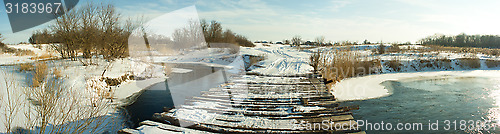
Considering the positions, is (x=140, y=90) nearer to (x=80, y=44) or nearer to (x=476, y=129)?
(x=80, y=44)

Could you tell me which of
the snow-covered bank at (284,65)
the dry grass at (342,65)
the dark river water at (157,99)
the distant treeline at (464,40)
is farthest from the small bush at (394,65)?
the distant treeline at (464,40)

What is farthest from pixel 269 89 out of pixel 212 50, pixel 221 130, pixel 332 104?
pixel 212 50

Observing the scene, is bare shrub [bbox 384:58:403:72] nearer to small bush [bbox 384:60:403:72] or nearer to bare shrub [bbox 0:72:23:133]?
small bush [bbox 384:60:403:72]

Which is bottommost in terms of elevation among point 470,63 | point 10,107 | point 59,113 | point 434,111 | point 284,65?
point 434,111

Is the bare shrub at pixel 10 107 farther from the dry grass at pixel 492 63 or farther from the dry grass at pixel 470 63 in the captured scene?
the dry grass at pixel 492 63

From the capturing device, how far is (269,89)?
6.93 metres

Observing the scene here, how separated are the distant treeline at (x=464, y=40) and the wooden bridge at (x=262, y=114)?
116 ft

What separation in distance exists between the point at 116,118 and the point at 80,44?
7928 mm

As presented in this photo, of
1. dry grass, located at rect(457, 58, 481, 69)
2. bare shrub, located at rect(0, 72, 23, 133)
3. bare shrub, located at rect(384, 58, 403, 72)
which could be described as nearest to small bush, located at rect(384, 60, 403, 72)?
bare shrub, located at rect(384, 58, 403, 72)

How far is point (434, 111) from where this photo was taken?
6383mm

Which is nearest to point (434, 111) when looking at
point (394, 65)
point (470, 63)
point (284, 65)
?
point (284, 65)

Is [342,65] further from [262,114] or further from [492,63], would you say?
[492,63]

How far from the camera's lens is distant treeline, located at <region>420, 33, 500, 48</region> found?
3241 cm

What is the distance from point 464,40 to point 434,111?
36.6m
